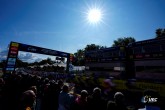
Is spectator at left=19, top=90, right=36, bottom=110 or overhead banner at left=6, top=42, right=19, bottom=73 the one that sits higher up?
overhead banner at left=6, top=42, right=19, bottom=73

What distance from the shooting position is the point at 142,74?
20219 millimetres

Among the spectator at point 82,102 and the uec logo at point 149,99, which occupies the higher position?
the uec logo at point 149,99

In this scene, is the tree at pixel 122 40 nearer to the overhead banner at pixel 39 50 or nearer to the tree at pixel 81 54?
the tree at pixel 81 54

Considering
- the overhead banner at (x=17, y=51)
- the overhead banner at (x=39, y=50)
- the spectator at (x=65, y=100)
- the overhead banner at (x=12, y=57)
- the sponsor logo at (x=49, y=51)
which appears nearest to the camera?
the spectator at (x=65, y=100)

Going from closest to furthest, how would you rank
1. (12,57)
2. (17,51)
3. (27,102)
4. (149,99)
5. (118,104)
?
1. (149,99)
2. (27,102)
3. (118,104)
4. (12,57)
5. (17,51)

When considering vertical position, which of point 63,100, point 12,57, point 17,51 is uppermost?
point 17,51

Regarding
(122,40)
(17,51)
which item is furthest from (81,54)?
(17,51)

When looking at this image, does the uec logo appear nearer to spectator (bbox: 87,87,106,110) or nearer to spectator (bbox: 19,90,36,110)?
spectator (bbox: 87,87,106,110)

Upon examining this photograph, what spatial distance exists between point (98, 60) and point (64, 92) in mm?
24427

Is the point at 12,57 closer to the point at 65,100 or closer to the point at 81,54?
the point at 65,100

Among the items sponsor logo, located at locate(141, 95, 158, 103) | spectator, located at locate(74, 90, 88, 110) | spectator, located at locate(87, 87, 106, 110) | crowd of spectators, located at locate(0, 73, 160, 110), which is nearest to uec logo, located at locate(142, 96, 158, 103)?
sponsor logo, located at locate(141, 95, 158, 103)

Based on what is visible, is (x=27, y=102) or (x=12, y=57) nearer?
(x=27, y=102)

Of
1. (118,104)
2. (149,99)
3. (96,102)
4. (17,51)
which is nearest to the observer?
(149,99)

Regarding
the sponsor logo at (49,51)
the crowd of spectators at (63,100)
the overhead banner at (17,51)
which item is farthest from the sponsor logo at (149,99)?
the sponsor logo at (49,51)
